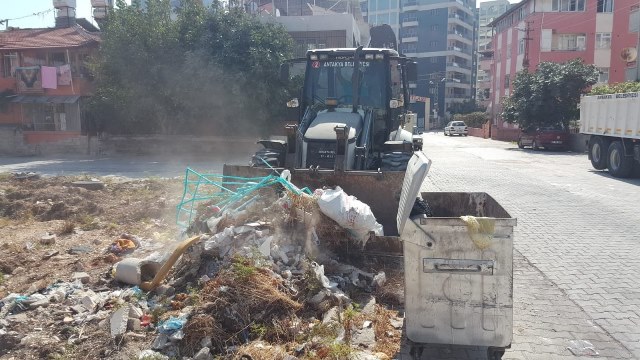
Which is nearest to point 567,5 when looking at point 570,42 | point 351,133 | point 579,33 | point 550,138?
point 579,33

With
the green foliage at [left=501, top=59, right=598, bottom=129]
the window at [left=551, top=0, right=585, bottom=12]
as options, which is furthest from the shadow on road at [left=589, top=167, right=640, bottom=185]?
the window at [left=551, top=0, right=585, bottom=12]

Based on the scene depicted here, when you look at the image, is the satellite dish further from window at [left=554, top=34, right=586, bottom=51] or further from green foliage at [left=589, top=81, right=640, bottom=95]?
window at [left=554, top=34, right=586, bottom=51]

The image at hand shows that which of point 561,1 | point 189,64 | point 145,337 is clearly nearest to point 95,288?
point 145,337

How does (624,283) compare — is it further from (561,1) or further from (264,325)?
(561,1)

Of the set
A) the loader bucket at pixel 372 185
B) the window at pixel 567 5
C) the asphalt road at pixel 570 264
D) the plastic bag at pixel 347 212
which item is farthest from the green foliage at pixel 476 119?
the plastic bag at pixel 347 212

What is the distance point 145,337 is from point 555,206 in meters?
9.29

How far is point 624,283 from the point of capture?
607 centimetres

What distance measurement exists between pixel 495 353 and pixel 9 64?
109 ft

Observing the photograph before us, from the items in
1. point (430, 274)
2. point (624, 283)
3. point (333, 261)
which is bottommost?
point (624, 283)

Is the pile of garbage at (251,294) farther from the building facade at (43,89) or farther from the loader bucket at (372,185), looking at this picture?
the building facade at (43,89)

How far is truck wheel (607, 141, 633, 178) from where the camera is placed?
16.0 meters

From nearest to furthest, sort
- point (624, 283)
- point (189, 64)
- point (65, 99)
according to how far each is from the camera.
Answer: point (624, 283), point (189, 64), point (65, 99)

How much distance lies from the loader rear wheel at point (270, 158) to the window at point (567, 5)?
41.8 meters

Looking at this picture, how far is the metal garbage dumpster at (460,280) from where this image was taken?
3.81 meters
